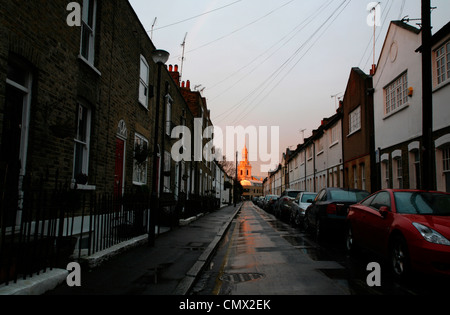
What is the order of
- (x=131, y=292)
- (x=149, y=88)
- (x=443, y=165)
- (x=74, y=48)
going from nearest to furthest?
1. (x=131, y=292)
2. (x=74, y=48)
3. (x=443, y=165)
4. (x=149, y=88)

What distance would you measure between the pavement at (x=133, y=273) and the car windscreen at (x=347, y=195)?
4165 millimetres

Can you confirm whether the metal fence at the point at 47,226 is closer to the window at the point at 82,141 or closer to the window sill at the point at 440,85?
the window at the point at 82,141

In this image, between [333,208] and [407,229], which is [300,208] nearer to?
[333,208]

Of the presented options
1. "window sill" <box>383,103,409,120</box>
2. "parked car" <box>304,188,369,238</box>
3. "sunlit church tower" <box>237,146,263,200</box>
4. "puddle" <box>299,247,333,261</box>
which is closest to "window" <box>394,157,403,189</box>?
"window sill" <box>383,103,409,120</box>

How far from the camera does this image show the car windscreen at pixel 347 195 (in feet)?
35.2

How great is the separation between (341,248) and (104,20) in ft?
28.5

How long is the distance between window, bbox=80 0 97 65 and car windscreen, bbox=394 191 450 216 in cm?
758

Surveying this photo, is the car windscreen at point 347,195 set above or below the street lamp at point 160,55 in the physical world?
below

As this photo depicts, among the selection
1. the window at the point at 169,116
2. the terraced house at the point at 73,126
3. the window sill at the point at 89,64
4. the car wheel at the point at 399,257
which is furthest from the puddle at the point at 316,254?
the window at the point at 169,116

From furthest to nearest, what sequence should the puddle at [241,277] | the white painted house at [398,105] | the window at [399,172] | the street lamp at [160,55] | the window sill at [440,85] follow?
the window at [399,172] < the white painted house at [398,105] < the window sill at [440,85] < the street lamp at [160,55] < the puddle at [241,277]

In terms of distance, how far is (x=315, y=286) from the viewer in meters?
5.41

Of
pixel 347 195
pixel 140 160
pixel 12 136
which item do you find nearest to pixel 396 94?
pixel 347 195

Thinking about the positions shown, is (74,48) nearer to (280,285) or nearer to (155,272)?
(155,272)

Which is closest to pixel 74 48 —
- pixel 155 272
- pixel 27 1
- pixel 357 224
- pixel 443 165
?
pixel 27 1
